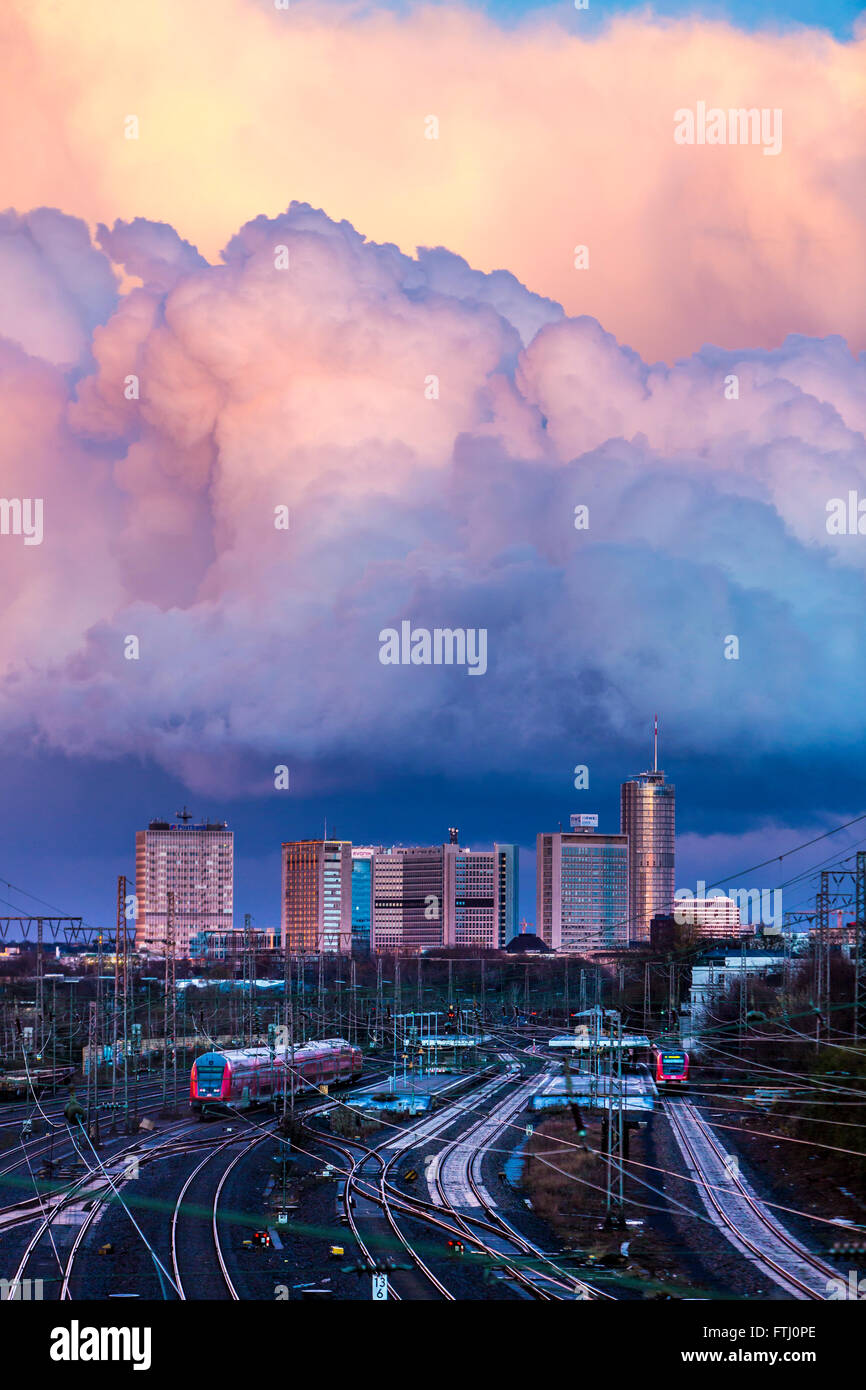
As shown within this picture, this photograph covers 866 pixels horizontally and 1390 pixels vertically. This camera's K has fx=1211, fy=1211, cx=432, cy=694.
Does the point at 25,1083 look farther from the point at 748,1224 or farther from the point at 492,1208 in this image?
the point at 748,1224

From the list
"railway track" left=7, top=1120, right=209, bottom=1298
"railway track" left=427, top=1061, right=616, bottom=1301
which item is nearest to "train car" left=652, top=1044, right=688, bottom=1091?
"railway track" left=427, top=1061, right=616, bottom=1301

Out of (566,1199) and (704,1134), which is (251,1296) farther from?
(704,1134)

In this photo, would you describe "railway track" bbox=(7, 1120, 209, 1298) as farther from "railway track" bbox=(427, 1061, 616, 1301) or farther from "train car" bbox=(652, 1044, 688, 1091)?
"train car" bbox=(652, 1044, 688, 1091)

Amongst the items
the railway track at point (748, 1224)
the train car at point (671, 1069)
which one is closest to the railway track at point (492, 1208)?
the railway track at point (748, 1224)

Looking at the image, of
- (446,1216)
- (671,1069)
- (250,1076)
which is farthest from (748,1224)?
(671,1069)

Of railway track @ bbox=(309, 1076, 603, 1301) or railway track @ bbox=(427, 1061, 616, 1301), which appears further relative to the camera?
railway track @ bbox=(309, 1076, 603, 1301)

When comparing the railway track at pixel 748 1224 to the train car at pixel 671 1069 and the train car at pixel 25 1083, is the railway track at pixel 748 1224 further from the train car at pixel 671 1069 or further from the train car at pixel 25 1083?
the train car at pixel 25 1083
